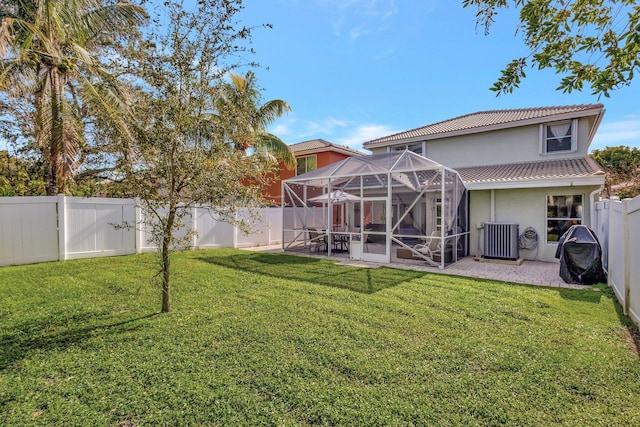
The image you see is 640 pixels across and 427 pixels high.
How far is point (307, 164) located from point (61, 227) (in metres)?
14.0

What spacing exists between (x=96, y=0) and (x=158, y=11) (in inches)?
358

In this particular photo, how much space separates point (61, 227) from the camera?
9.45 metres

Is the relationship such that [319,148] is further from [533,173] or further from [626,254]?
[626,254]

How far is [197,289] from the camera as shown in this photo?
6543mm

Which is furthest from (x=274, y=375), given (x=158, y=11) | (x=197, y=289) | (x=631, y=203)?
(x=631, y=203)

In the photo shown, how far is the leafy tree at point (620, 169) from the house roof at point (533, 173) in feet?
19.6

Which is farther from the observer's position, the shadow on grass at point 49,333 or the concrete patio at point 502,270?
the concrete patio at point 502,270

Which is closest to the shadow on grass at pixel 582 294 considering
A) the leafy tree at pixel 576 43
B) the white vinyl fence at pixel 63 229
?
the leafy tree at pixel 576 43

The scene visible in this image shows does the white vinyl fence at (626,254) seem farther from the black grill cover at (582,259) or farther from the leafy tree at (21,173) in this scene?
the leafy tree at (21,173)

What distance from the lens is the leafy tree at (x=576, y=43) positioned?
8.81 feet

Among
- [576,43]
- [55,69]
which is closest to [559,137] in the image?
[576,43]

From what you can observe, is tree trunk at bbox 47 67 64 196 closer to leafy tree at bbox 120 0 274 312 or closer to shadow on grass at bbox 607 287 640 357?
leafy tree at bbox 120 0 274 312

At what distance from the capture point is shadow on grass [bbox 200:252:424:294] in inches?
284

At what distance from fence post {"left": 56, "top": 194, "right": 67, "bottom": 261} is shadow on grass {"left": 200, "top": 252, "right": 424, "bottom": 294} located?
4.09 metres
